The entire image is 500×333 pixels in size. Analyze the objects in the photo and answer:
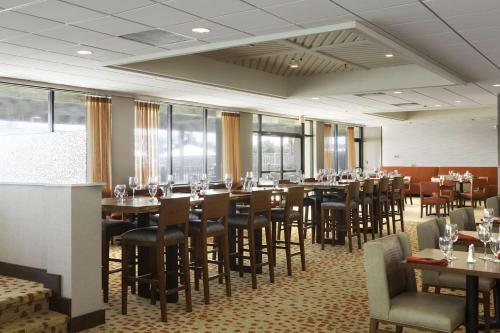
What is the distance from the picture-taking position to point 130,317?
4.90 meters

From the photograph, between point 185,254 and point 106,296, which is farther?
point 106,296

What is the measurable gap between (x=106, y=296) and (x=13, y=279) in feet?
3.06

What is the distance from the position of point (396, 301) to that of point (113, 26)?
3.79m

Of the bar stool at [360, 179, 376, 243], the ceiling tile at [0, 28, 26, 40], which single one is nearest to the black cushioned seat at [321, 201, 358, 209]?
the bar stool at [360, 179, 376, 243]

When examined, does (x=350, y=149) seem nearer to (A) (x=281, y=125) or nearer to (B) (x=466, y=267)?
(A) (x=281, y=125)

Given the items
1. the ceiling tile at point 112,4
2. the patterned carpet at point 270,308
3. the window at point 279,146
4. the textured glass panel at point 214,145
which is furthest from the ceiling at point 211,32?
the window at point 279,146

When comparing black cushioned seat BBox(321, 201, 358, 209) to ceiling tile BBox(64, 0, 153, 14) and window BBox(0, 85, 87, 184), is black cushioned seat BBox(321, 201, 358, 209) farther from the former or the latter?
ceiling tile BBox(64, 0, 153, 14)

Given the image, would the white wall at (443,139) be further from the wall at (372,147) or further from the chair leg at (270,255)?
the chair leg at (270,255)

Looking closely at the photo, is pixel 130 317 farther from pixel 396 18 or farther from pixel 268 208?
pixel 396 18

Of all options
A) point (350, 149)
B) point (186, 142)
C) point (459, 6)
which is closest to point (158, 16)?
point (459, 6)

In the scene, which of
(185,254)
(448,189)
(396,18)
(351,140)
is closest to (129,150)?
(185,254)

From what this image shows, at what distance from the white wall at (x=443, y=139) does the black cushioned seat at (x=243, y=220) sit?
41.6ft

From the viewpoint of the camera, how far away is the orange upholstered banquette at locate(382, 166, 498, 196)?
16.9 metres

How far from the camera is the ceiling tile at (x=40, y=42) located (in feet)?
18.7
